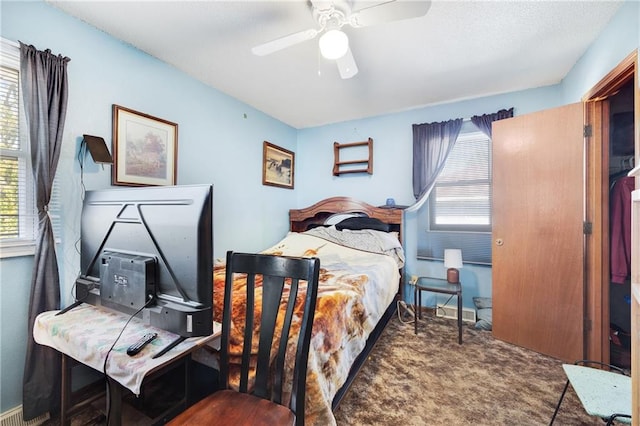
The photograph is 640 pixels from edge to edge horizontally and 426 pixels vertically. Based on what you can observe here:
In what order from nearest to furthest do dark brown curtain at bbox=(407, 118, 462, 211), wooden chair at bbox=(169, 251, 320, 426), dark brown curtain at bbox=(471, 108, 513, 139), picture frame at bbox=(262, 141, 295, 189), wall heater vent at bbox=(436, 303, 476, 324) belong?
wooden chair at bbox=(169, 251, 320, 426) < dark brown curtain at bbox=(471, 108, 513, 139) < wall heater vent at bbox=(436, 303, 476, 324) < dark brown curtain at bbox=(407, 118, 462, 211) < picture frame at bbox=(262, 141, 295, 189)

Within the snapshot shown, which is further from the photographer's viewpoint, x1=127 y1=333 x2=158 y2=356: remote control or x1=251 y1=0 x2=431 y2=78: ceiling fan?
x1=251 y1=0 x2=431 y2=78: ceiling fan

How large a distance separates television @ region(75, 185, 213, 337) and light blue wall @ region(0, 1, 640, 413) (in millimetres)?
810

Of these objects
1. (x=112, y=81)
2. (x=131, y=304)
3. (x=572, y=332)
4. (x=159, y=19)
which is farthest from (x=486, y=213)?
(x=112, y=81)

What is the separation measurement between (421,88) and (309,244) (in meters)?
2.08

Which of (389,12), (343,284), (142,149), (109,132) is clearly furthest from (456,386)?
(109,132)

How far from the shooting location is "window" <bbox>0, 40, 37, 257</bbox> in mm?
1498

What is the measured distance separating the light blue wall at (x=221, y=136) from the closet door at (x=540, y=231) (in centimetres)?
46

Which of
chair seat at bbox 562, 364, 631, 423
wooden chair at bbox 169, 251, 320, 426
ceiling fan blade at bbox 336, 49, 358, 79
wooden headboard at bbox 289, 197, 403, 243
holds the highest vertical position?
ceiling fan blade at bbox 336, 49, 358, 79

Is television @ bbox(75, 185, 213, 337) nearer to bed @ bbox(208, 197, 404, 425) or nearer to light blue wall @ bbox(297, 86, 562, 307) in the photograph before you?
bed @ bbox(208, 197, 404, 425)

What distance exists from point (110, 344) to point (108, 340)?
0.13 ft

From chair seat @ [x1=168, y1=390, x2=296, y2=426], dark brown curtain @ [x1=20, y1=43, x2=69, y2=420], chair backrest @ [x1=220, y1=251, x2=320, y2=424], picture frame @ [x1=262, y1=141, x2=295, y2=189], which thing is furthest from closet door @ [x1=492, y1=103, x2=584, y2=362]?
dark brown curtain @ [x1=20, y1=43, x2=69, y2=420]

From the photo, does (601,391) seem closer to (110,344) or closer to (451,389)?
(451,389)

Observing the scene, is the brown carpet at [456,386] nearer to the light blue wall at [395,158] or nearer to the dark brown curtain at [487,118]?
the light blue wall at [395,158]

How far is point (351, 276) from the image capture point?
2.09m
